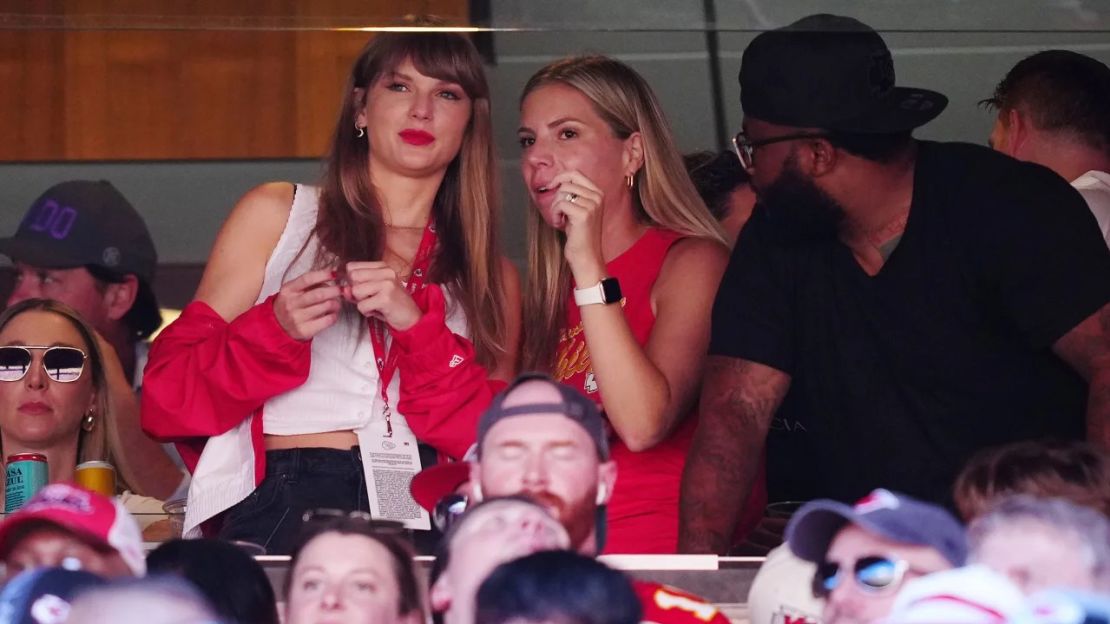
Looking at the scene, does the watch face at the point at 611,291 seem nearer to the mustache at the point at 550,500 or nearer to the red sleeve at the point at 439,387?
the red sleeve at the point at 439,387

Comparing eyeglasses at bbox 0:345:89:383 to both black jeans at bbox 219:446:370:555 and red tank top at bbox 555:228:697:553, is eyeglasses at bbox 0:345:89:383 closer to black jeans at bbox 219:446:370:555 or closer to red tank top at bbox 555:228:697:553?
black jeans at bbox 219:446:370:555

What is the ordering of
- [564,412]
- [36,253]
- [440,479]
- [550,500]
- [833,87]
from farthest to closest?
[36,253] < [833,87] < [440,479] < [564,412] < [550,500]

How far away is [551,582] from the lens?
2.53 meters

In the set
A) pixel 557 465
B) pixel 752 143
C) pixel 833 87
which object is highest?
pixel 833 87

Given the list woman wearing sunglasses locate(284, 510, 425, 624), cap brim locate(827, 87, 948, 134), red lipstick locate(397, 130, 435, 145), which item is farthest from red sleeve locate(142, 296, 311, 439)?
cap brim locate(827, 87, 948, 134)

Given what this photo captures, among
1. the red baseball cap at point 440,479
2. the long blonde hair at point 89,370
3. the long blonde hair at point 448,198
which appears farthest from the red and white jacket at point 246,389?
the long blonde hair at point 89,370

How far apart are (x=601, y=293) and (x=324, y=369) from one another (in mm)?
671

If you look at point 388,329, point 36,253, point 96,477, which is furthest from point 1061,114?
point 36,253

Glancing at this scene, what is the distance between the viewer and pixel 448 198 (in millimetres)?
4316

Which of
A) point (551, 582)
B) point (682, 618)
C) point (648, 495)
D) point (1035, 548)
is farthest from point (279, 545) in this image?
point (1035, 548)

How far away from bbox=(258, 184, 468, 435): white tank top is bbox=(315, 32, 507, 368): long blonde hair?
44mm

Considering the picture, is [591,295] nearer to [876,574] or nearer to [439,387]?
[439,387]

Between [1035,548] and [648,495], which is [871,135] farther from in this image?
[1035,548]

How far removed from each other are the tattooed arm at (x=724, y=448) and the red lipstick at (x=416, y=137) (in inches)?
33.5
